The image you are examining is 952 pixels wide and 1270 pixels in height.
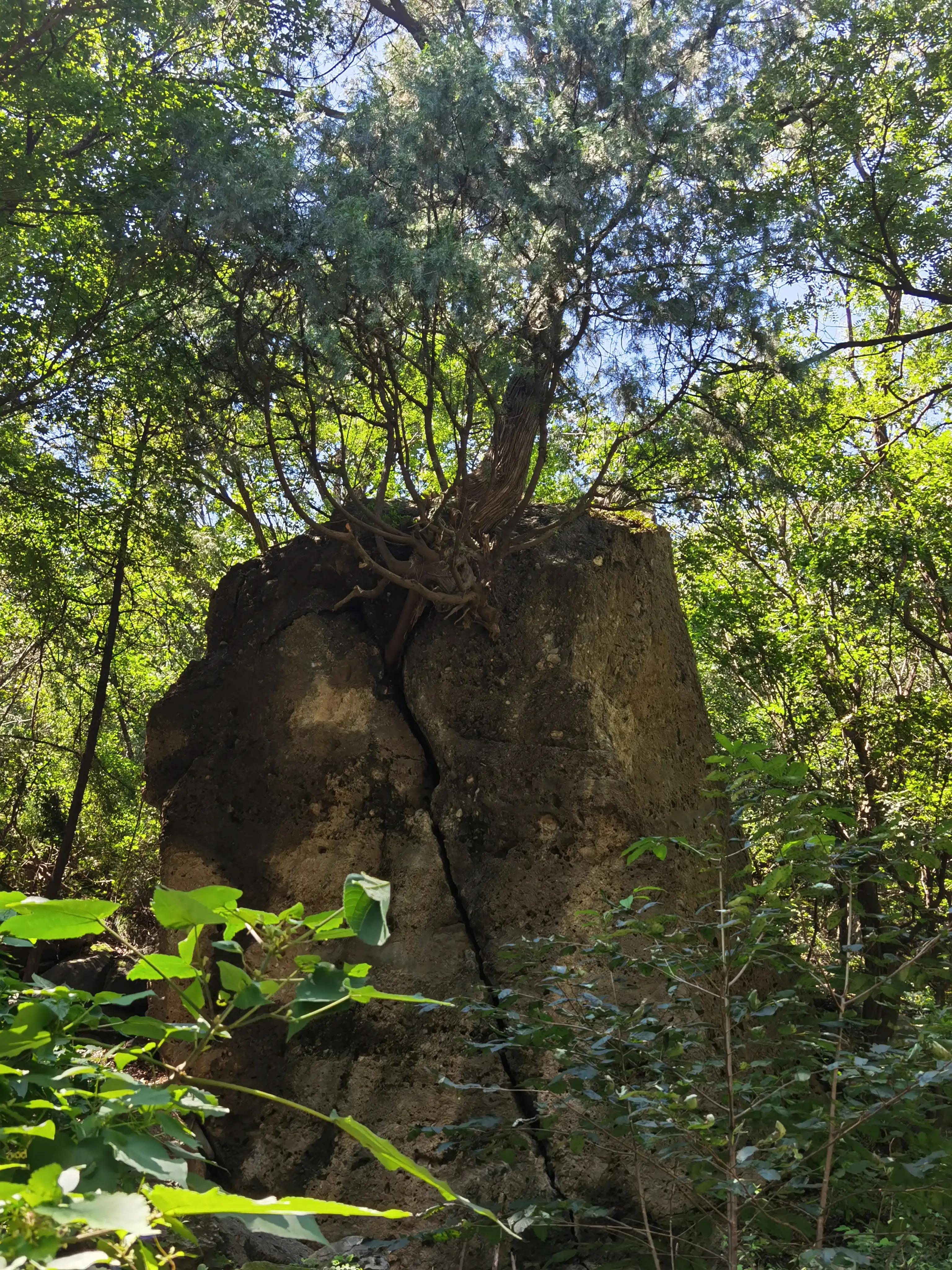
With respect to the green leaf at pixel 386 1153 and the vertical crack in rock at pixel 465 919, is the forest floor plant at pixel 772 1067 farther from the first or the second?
the vertical crack in rock at pixel 465 919

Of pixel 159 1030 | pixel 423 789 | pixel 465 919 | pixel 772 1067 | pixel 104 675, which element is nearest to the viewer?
pixel 159 1030

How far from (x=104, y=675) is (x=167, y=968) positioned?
8.35m

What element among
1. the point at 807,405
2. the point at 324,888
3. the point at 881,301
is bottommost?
the point at 324,888

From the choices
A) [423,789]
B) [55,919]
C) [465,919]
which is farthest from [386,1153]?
[423,789]

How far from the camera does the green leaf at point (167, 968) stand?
899mm

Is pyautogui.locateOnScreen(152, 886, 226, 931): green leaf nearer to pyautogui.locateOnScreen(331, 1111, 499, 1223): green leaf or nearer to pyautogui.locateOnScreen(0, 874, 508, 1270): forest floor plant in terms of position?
pyautogui.locateOnScreen(0, 874, 508, 1270): forest floor plant

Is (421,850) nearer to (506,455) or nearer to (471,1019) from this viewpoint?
(471,1019)

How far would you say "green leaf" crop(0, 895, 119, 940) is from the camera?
87cm

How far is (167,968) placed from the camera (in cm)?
92

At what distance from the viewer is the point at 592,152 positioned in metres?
5.36

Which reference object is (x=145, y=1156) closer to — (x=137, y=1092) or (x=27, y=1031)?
(x=137, y=1092)

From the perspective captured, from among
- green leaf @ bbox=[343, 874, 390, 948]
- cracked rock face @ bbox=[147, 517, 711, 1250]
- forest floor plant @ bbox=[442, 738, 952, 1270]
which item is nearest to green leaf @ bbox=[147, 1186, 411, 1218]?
green leaf @ bbox=[343, 874, 390, 948]

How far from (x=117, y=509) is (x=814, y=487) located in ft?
19.7

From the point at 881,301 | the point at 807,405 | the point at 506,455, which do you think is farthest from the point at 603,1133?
the point at 881,301
